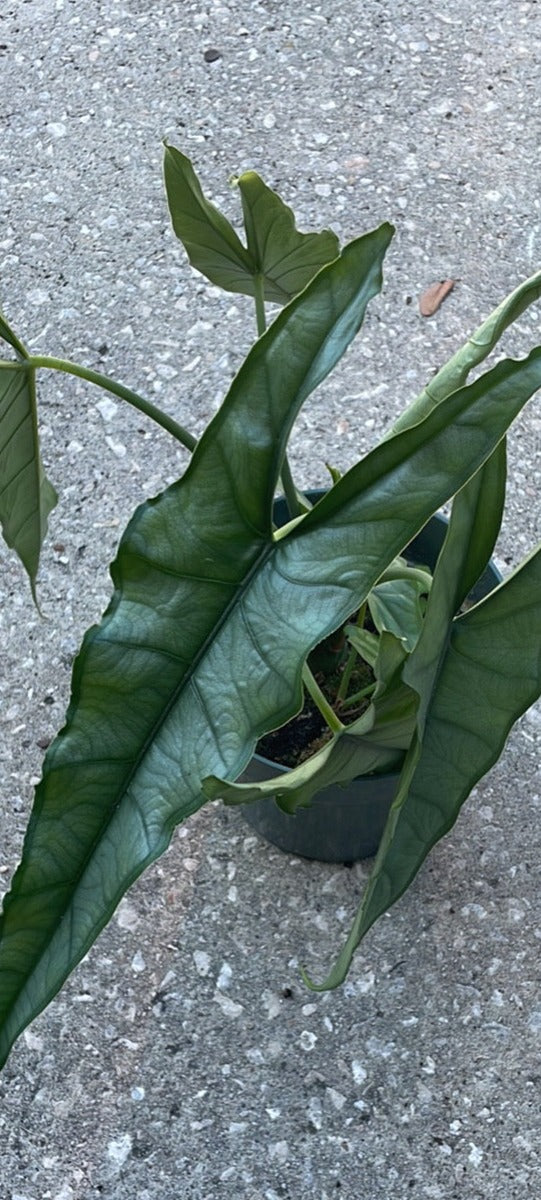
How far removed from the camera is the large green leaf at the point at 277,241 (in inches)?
38.2

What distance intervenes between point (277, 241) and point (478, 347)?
0.82 feet

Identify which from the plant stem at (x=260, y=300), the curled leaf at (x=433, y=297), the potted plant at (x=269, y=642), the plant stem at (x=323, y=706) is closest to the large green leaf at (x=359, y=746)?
the potted plant at (x=269, y=642)

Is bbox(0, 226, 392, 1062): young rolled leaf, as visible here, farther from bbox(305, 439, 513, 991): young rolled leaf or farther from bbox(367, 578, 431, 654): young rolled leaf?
bbox(367, 578, 431, 654): young rolled leaf

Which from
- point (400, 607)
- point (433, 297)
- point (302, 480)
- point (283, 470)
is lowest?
point (302, 480)

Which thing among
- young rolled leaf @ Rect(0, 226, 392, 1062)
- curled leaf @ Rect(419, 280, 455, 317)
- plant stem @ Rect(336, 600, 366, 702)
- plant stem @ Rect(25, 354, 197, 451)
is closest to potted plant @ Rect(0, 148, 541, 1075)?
young rolled leaf @ Rect(0, 226, 392, 1062)

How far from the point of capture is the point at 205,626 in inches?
29.5

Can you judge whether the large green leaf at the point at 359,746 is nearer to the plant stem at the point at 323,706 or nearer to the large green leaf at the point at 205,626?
the large green leaf at the point at 205,626

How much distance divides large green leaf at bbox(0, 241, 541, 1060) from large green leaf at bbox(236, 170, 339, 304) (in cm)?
28

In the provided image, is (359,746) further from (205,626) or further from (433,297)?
(433,297)

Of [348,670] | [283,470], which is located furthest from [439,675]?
[348,670]

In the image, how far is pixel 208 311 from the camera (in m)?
1.79

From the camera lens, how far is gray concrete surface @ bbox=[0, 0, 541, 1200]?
4.05ft

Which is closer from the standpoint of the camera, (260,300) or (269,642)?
(269,642)

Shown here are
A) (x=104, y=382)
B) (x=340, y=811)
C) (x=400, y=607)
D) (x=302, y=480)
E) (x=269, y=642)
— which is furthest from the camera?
(x=302, y=480)
